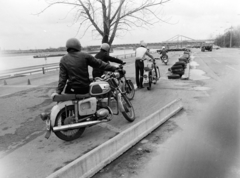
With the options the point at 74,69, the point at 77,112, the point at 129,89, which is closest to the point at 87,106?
the point at 77,112

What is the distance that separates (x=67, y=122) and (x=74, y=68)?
104cm

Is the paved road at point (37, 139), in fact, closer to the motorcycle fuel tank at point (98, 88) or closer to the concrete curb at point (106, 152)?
the concrete curb at point (106, 152)

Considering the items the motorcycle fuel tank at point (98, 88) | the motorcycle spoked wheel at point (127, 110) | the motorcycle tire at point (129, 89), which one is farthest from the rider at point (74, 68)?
the motorcycle tire at point (129, 89)

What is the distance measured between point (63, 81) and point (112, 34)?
5363 mm

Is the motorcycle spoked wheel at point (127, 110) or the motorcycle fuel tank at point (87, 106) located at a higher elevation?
the motorcycle fuel tank at point (87, 106)

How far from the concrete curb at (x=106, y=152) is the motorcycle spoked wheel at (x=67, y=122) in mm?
1052

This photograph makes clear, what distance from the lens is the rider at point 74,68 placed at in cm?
425

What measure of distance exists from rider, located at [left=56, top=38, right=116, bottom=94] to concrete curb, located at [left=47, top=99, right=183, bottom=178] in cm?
128

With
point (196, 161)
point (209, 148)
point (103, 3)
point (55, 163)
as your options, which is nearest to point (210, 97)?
point (209, 148)

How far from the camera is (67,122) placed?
4219mm

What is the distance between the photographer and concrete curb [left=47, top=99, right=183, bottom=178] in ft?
9.60

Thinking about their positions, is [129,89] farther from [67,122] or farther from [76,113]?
[67,122]

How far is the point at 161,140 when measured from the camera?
4.21 m

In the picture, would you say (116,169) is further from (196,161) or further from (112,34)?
(112,34)
